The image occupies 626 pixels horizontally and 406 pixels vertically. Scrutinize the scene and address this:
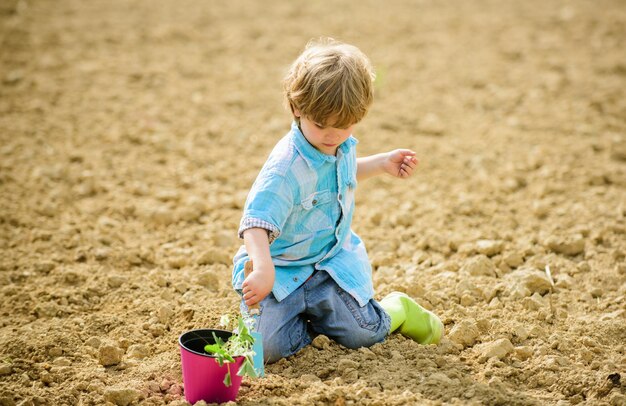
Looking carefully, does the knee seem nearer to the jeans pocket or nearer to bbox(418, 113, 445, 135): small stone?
the jeans pocket

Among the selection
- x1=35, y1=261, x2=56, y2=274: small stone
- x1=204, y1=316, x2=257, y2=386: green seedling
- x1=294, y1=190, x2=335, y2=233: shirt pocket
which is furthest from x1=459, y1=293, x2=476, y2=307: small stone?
x1=35, y1=261, x2=56, y2=274: small stone

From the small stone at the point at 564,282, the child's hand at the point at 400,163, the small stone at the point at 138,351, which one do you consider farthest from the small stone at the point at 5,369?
the small stone at the point at 564,282

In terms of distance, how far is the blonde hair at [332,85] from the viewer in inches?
99.9

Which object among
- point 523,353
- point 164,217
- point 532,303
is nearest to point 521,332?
point 523,353

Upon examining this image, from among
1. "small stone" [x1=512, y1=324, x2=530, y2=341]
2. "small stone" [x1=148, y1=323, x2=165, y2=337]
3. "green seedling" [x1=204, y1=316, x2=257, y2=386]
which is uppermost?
"green seedling" [x1=204, y1=316, x2=257, y2=386]

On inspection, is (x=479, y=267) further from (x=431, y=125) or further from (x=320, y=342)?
(x=431, y=125)

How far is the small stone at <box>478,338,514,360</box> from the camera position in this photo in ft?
8.93

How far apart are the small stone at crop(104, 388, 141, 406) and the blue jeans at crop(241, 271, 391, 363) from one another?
1.62 ft

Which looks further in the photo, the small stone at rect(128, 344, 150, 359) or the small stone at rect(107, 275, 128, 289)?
the small stone at rect(107, 275, 128, 289)

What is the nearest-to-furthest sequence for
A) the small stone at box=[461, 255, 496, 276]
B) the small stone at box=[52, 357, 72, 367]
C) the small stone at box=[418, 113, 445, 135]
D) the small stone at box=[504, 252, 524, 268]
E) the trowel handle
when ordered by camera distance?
the trowel handle → the small stone at box=[52, 357, 72, 367] → the small stone at box=[461, 255, 496, 276] → the small stone at box=[504, 252, 524, 268] → the small stone at box=[418, 113, 445, 135]

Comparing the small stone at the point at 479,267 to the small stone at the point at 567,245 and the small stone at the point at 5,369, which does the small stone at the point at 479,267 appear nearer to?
the small stone at the point at 567,245

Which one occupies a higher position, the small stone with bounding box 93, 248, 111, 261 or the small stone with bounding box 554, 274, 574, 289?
the small stone with bounding box 93, 248, 111, 261

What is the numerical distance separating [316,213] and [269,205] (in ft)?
0.88

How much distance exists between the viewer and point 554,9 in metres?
7.79
